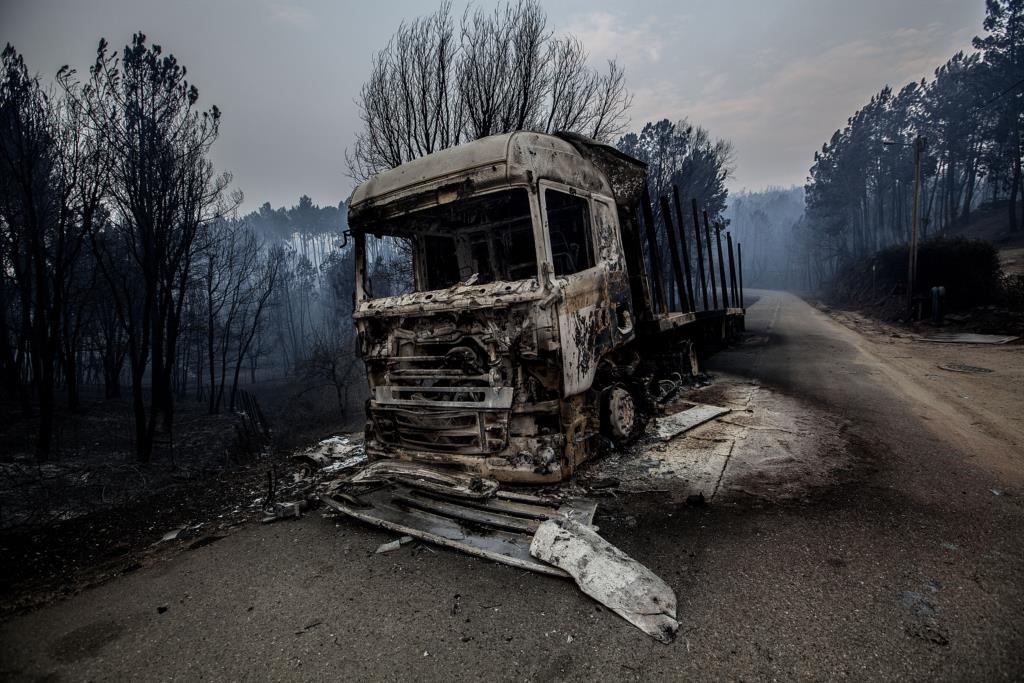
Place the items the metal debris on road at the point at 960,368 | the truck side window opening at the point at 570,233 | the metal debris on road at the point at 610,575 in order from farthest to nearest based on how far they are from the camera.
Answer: the metal debris on road at the point at 960,368
the truck side window opening at the point at 570,233
the metal debris on road at the point at 610,575

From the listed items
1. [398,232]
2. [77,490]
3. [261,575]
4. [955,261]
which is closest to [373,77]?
[398,232]

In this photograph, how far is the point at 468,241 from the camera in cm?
541

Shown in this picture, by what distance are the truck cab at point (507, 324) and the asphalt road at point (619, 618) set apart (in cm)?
86

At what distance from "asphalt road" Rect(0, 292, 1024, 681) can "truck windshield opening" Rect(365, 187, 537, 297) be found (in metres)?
2.80

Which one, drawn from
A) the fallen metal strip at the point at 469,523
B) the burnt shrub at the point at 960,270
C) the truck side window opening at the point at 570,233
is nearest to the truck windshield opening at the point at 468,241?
the truck side window opening at the point at 570,233

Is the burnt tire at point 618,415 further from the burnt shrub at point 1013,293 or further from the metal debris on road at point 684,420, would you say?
the burnt shrub at point 1013,293

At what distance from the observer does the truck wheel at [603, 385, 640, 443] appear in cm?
478

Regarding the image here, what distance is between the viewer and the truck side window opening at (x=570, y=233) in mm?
4691

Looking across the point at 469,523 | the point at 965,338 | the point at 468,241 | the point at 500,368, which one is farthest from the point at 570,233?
the point at 965,338

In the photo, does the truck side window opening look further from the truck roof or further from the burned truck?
the truck roof

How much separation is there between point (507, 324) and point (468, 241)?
2055 mm

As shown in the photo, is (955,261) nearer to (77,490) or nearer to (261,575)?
(261,575)

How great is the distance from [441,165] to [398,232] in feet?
3.69

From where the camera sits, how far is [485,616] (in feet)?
7.99
